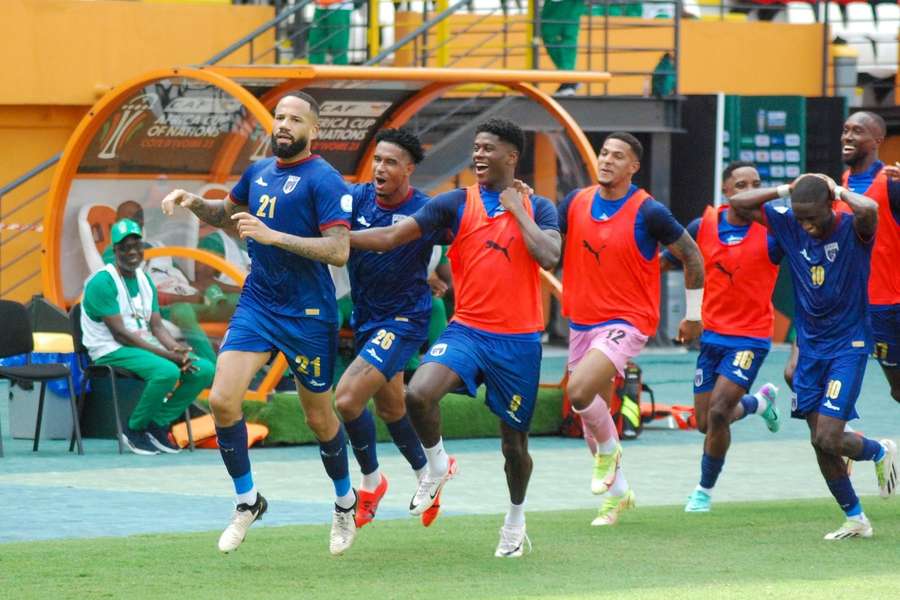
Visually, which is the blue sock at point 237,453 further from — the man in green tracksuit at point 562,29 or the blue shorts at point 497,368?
the man in green tracksuit at point 562,29

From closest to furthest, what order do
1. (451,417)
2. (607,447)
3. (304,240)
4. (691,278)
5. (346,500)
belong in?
(304,240)
(346,500)
(691,278)
(607,447)
(451,417)

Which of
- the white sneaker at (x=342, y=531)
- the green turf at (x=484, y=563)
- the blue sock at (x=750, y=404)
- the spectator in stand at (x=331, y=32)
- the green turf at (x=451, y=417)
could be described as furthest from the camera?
the spectator in stand at (x=331, y=32)

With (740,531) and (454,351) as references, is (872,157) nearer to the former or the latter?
(740,531)

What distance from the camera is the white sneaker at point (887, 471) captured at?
36.1ft

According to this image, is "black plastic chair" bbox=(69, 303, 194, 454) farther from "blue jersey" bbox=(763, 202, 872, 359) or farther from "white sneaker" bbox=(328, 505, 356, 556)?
"blue jersey" bbox=(763, 202, 872, 359)

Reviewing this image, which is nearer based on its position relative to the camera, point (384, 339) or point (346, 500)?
point (346, 500)

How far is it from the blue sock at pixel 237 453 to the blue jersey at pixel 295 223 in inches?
24.7

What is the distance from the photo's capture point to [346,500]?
31.1 feet

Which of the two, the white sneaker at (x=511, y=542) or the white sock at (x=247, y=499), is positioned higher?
the white sock at (x=247, y=499)

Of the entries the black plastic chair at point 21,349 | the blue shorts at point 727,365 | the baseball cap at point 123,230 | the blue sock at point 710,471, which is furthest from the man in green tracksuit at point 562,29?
the blue sock at point 710,471

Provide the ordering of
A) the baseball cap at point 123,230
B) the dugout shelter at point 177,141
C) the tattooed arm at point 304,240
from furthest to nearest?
the dugout shelter at point 177,141, the baseball cap at point 123,230, the tattooed arm at point 304,240

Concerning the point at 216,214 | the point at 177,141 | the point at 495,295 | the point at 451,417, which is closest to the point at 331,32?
the point at 177,141

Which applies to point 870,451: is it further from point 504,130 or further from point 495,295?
point 504,130

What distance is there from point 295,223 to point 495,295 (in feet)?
3.59
